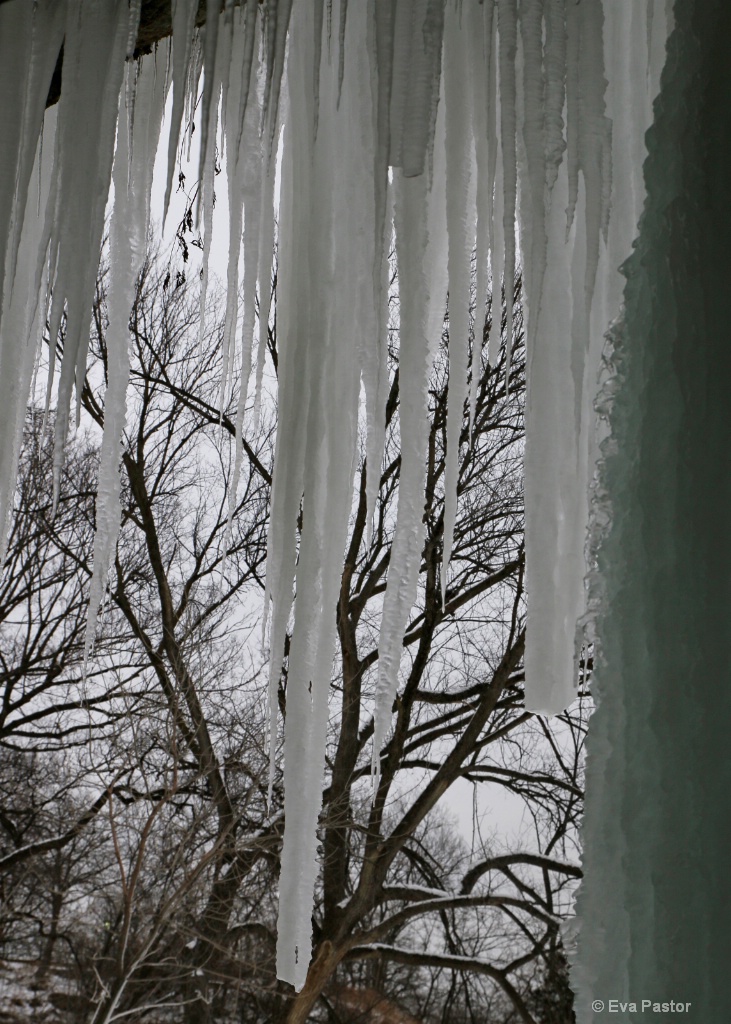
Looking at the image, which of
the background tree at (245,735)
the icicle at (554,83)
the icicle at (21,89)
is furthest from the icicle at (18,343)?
the background tree at (245,735)

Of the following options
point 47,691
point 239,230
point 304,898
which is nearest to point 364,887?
point 47,691

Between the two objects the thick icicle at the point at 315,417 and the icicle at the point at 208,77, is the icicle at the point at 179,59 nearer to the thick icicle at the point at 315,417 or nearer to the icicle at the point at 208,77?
the icicle at the point at 208,77

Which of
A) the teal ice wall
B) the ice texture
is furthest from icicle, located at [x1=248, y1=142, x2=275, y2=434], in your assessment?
the teal ice wall

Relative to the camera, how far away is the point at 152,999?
5.11m

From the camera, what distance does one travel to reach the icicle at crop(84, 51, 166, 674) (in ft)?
3.84

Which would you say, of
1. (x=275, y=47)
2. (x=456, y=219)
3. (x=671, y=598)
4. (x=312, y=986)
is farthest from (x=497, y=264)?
(x=312, y=986)

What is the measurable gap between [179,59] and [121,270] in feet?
0.94

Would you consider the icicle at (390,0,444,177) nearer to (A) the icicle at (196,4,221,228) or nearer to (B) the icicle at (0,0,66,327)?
(A) the icicle at (196,4,221,228)

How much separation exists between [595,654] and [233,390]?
5190 mm

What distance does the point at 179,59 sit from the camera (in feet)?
3.24

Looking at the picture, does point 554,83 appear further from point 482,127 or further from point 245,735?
point 245,735

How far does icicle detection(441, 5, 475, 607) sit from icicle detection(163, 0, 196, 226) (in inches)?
10.7

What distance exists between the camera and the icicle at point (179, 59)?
989 millimetres

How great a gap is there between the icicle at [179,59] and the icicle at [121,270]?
214mm
